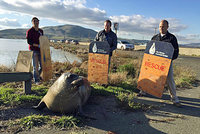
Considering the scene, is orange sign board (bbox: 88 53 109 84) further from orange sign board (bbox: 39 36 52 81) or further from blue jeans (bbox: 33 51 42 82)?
blue jeans (bbox: 33 51 42 82)

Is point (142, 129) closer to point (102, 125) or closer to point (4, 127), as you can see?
point (102, 125)

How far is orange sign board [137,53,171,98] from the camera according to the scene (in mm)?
4891

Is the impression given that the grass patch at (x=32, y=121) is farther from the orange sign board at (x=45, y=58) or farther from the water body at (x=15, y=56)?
the water body at (x=15, y=56)

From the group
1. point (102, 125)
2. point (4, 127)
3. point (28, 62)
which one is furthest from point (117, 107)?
point (28, 62)

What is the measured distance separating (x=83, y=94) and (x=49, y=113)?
92 cm

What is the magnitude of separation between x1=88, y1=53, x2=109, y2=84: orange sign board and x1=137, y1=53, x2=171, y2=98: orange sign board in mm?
1332

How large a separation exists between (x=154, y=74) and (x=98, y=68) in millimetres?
2050

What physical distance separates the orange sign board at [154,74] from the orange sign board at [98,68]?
1332mm

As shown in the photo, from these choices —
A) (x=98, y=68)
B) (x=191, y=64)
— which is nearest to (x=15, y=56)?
(x=98, y=68)

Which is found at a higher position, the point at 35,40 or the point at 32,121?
the point at 35,40

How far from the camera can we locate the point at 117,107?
14.5ft

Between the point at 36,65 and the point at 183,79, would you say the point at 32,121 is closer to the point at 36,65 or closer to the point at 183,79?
the point at 36,65

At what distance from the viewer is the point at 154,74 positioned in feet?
17.1

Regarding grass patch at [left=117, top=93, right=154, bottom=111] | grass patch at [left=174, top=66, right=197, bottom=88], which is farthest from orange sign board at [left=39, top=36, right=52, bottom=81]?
grass patch at [left=174, top=66, right=197, bottom=88]
